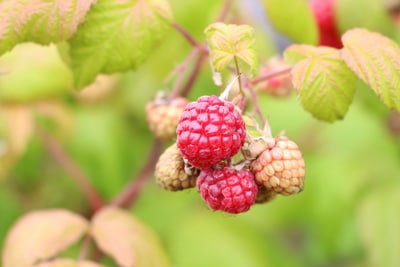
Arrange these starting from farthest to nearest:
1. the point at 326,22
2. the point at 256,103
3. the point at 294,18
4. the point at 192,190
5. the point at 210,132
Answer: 1. the point at 192,190
2. the point at 326,22
3. the point at 294,18
4. the point at 256,103
5. the point at 210,132

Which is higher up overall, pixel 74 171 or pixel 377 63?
pixel 377 63

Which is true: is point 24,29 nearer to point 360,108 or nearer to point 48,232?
point 48,232

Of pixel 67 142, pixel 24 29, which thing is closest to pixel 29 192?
pixel 67 142

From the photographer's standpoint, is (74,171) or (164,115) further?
(74,171)

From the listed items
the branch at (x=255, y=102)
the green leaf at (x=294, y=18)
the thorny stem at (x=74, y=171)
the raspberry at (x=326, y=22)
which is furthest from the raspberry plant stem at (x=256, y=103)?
the thorny stem at (x=74, y=171)

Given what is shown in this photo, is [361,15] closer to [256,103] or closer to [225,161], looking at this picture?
[256,103]

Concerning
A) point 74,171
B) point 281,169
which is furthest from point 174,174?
point 74,171

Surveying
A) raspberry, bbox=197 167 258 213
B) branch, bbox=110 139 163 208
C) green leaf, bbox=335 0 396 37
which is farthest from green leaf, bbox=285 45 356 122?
branch, bbox=110 139 163 208
